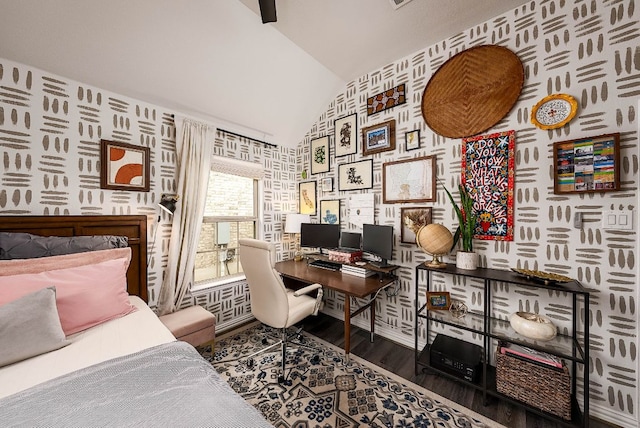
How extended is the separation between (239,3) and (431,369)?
11.1ft

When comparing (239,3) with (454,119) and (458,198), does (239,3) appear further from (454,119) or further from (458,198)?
(458,198)


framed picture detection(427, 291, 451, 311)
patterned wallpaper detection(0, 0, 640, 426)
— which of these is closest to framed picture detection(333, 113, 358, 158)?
patterned wallpaper detection(0, 0, 640, 426)

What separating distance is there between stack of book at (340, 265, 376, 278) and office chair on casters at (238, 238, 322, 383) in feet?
1.39

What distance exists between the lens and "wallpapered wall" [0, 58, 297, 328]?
1.72 metres

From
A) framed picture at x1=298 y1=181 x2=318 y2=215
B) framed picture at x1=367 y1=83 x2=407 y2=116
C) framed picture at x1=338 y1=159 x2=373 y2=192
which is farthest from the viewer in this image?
framed picture at x1=298 y1=181 x2=318 y2=215

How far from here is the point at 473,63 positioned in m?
2.10

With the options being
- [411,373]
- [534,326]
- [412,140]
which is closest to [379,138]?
[412,140]

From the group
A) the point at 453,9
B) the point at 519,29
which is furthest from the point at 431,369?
the point at 453,9

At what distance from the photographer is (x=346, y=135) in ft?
9.78

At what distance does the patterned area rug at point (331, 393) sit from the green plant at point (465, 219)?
120 cm

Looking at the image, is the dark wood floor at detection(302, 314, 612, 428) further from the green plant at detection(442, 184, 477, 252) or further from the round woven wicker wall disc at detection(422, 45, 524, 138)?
the round woven wicker wall disc at detection(422, 45, 524, 138)

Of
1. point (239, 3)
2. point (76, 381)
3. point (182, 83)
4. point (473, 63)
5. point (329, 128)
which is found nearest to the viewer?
point (76, 381)

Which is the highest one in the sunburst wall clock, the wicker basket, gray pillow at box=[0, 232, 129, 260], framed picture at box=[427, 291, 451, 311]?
the sunburst wall clock

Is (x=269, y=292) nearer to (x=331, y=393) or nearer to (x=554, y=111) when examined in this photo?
(x=331, y=393)
